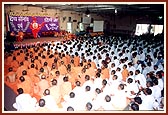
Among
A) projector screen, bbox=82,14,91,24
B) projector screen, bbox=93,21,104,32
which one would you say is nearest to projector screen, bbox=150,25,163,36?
projector screen, bbox=93,21,104,32

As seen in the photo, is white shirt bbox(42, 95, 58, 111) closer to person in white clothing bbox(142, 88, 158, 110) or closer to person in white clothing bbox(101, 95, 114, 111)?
person in white clothing bbox(101, 95, 114, 111)

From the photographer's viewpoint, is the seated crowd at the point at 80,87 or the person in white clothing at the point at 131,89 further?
the person in white clothing at the point at 131,89

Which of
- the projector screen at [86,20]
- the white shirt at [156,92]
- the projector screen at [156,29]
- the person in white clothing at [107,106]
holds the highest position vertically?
the projector screen at [86,20]

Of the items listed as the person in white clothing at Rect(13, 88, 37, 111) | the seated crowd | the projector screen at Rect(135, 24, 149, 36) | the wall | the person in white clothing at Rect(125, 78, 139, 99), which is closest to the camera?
the seated crowd

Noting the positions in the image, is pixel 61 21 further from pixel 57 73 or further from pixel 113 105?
pixel 113 105

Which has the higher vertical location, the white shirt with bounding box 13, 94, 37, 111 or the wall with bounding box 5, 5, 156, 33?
the wall with bounding box 5, 5, 156, 33

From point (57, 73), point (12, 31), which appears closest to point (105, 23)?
point (12, 31)

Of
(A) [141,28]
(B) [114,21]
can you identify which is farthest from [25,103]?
(B) [114,21]

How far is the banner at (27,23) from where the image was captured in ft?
44.4

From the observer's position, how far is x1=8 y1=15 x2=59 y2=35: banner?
13.5 m

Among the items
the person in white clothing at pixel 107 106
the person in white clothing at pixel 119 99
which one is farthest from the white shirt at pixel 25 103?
the person in white clothing at pixel 119 99

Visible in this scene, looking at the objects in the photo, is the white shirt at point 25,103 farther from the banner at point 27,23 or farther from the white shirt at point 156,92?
the banner at point 27,23

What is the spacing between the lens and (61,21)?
1738 centimetres

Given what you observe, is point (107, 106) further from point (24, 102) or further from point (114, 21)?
point (114, 21)
